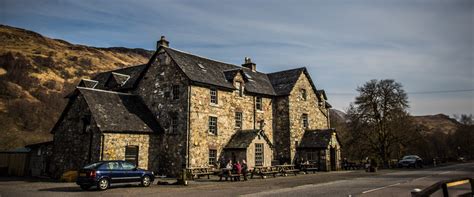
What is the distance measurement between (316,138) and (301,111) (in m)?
3.42

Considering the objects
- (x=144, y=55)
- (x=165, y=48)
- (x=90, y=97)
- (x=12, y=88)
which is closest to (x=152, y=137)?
(x=90, y=97)

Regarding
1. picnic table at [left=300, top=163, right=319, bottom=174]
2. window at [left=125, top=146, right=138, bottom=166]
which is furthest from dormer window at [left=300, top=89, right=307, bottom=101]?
window at [left=125, top=146, right=138, bottom=166]

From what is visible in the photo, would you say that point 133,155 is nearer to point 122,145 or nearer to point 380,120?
point 122,145

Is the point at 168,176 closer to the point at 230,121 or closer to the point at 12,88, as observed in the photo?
the point at 230,121

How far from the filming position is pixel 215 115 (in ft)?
98.3

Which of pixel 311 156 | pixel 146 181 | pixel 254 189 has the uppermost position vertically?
pixel 311 156

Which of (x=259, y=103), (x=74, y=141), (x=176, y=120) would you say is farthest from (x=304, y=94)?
(x=74, y=141)

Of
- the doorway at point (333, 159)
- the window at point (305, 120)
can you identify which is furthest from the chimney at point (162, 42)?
the doorway at point (333, 159)

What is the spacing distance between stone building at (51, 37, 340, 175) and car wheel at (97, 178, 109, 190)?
564cm

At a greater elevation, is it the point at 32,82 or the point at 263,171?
the point at 32,82

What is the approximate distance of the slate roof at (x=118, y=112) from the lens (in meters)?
25.4

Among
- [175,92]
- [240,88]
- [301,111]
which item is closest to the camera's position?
[175,92]

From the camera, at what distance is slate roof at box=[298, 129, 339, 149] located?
114 feet

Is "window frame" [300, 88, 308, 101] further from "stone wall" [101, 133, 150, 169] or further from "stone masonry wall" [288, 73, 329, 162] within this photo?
"stone wall" [101, 133, 150, 169]
